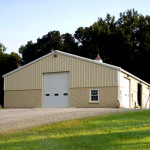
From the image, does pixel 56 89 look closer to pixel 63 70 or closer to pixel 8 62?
pixel 63 70

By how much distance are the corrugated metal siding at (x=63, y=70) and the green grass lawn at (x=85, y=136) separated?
1258cm

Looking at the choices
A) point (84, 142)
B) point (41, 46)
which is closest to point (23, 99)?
point (84, 142)

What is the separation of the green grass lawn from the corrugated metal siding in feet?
41.3

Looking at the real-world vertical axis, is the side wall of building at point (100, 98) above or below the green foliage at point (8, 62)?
below

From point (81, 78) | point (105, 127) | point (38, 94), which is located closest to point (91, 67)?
point (81, 78)

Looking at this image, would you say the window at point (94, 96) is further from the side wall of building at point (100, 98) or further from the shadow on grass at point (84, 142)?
the shadow on grass at point (84, 142)

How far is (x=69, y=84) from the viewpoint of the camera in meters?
28.2

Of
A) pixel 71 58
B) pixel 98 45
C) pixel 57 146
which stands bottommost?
pixel 57 146

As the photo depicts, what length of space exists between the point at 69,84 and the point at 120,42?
18.4 metres

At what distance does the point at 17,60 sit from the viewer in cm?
5088

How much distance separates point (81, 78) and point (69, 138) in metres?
17.2

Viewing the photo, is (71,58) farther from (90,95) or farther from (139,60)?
(139,60)

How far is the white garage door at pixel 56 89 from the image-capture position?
2841 cm

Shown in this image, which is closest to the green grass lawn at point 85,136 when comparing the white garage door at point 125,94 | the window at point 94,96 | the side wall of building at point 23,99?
the window at point 94,96
